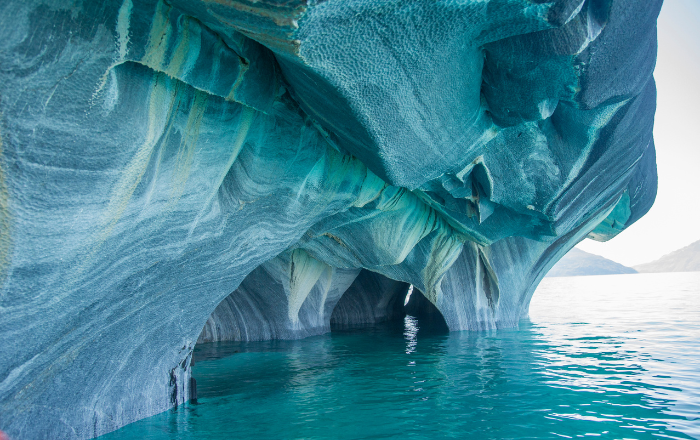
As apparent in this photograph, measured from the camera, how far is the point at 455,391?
6.00 m

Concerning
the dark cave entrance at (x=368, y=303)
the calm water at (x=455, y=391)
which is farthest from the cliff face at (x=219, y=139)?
the dark cave entrance at (x=368, y=303)

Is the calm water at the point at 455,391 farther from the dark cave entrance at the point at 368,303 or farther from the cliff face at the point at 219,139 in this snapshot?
the dark cave entrance at the point at 368,303

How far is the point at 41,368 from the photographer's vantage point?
12.5ft

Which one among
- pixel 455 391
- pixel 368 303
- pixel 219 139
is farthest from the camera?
pixel 368 303

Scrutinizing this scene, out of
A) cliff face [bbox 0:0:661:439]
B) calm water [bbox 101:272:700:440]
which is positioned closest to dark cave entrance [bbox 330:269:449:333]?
calm water [bbox 101:272:700:440]

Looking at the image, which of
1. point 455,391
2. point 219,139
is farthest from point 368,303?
point 219,139

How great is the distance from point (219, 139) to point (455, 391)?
13.8ft

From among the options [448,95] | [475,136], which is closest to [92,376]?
[448,95]

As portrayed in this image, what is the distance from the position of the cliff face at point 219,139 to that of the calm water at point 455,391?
1.14 meters

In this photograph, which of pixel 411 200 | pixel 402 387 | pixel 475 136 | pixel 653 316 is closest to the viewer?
pixel 475 136

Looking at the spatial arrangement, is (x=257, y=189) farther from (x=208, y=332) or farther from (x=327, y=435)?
(x=208, y=332)

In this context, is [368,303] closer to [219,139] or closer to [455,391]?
[455,391]

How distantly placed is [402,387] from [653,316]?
11.7 m

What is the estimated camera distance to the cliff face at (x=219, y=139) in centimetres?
301
